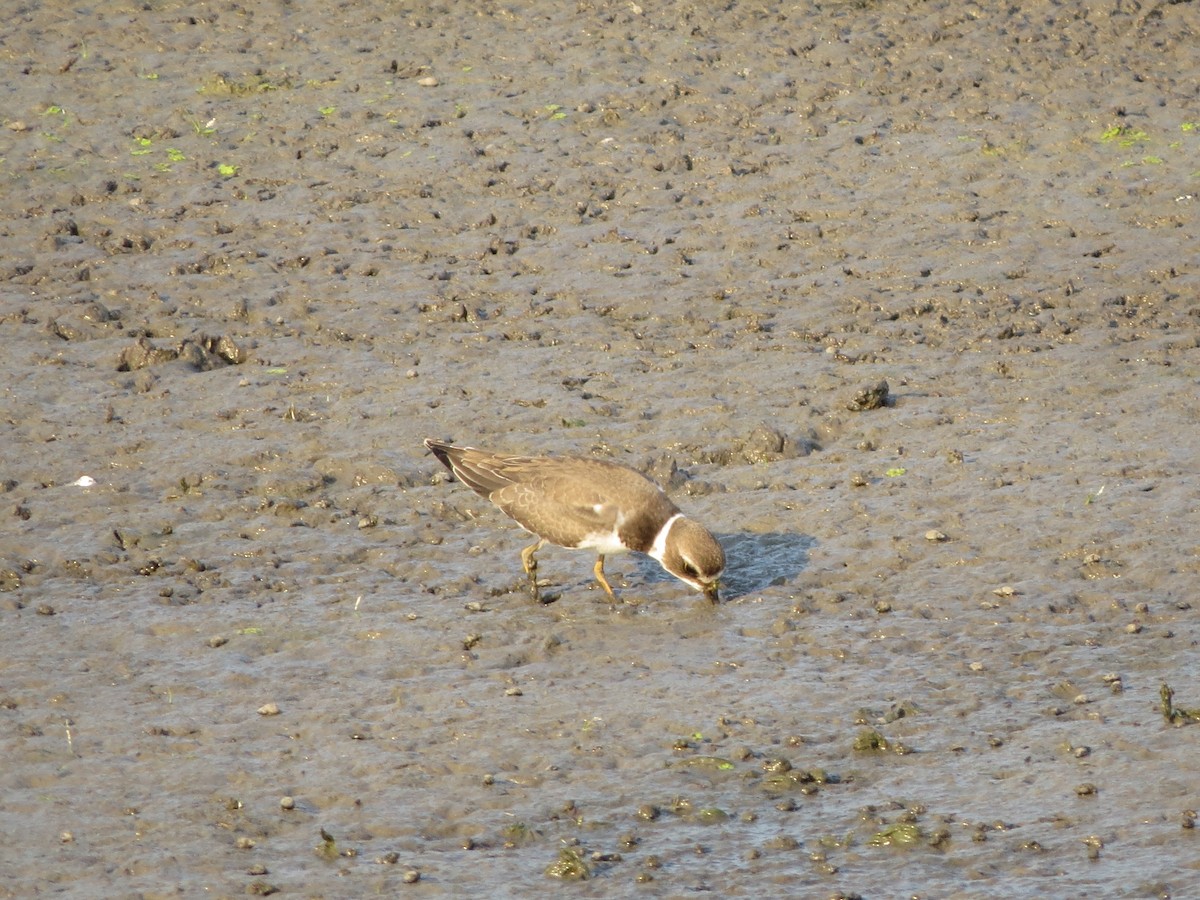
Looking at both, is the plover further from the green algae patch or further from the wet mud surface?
the green algae patch

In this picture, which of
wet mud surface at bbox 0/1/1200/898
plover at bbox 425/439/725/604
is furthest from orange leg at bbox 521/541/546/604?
wet mud surface at bbox 0/1/1200/898

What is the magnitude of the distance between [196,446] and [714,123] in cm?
626

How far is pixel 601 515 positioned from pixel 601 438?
5.92 ft

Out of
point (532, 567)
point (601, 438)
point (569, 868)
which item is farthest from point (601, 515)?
point (569, 868)

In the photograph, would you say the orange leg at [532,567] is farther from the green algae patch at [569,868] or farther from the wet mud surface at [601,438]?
the green algae patch at [569,868]

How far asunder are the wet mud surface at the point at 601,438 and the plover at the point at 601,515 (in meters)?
0.35

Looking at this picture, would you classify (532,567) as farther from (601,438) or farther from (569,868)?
(569,868)

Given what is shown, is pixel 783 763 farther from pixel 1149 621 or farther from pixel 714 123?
pixel 714 123

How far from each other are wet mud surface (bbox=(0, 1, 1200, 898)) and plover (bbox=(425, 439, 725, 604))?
1.16 ft

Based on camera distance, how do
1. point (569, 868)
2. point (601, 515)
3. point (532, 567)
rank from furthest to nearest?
point (532, 567) → point (601, 515) → point (569, 868)

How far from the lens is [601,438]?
10664 millimetres

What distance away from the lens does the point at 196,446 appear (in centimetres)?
1063

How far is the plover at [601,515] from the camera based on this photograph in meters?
8.83

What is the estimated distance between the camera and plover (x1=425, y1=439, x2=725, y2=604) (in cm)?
883
